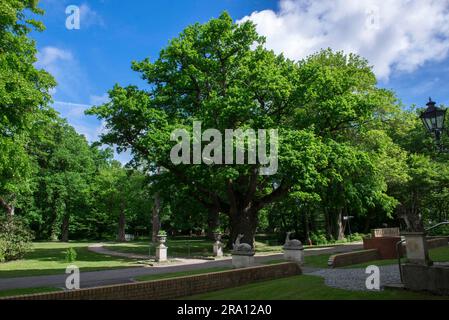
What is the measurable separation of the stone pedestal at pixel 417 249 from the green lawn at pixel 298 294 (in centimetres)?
84

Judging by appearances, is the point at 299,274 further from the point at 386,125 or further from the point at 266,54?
the point at 386,125

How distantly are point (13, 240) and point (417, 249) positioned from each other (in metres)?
23.5

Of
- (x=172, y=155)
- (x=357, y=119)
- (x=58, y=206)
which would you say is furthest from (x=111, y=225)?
(x=357, y=119)

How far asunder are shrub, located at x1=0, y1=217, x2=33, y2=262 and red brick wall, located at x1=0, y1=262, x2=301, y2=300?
17.3 meters

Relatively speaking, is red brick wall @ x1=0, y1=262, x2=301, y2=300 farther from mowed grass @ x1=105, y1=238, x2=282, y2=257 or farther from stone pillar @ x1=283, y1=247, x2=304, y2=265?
mowed grass @ x1=105, y1=238, x2=282, y2=257

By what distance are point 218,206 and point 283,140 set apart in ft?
29.6

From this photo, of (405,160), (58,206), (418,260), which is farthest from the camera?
(58,206)

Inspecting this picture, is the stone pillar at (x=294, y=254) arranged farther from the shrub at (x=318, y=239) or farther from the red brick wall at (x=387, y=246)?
the shrub at (x=318, y=239)

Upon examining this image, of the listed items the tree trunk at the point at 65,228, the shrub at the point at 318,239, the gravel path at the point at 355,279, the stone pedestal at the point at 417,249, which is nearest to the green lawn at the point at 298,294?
the gravel path at the point at 355,279

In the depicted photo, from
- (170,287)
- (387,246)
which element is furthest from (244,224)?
(170,287)

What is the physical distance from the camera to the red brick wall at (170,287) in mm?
8203

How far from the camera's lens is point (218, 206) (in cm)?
3047

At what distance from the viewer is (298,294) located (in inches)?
402

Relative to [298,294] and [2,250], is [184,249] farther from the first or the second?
[298,294]
